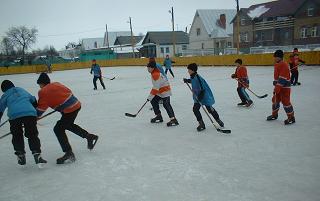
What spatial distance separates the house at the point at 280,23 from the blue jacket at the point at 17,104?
39.0 meters

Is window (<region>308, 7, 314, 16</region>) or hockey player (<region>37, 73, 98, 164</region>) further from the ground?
window (<region>308, 7, 314, 16</region>)

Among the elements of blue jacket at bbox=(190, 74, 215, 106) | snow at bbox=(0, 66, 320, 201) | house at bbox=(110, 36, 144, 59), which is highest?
house at bbox=(110, 36, 144, 59)

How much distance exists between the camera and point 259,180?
3.84 meters

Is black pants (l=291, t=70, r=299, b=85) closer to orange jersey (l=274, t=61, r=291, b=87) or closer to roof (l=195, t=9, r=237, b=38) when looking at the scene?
orange jersey (l=274, t=61, r=291, b=87)

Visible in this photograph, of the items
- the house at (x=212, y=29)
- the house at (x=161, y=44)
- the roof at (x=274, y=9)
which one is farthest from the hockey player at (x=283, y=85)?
the house at (x=161, y=44)

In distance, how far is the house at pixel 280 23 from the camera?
123 feet

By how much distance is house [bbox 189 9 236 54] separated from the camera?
156 feet

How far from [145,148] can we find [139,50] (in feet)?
A: 176

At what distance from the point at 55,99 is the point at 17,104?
546mm

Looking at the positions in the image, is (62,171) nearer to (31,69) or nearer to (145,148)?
(145,148)

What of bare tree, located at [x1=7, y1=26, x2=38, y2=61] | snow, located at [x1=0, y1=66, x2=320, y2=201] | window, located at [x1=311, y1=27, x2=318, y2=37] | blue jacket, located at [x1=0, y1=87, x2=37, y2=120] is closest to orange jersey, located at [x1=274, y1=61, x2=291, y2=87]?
snow, located at [x1=0, y1=66, x2=320, y2=201]

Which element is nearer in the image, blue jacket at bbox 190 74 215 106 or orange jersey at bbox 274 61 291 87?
blue jacket at bbox 190 74 215 106

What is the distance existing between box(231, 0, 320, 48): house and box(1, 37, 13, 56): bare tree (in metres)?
51.6

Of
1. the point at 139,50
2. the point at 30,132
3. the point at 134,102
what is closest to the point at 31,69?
the point at 139,50
